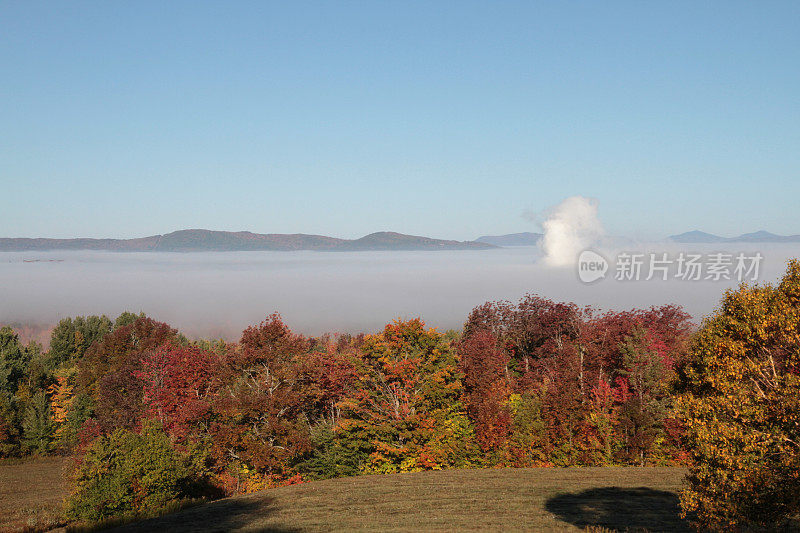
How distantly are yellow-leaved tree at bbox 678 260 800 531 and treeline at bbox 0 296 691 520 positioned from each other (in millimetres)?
Answer: 26926

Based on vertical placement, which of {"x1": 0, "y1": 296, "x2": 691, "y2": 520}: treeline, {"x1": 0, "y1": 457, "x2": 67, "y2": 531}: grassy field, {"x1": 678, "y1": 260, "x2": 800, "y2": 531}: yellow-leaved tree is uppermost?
{"x1": 678, "y1": 260, "x2": 800, "y2": 531}: yellow-leaved tree

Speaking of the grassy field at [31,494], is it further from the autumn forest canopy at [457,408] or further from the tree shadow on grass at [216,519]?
the tree shadow on grass at [216,519]

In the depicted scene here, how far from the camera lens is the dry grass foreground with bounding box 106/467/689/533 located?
2375cm

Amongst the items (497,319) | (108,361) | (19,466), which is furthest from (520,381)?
(19,466)

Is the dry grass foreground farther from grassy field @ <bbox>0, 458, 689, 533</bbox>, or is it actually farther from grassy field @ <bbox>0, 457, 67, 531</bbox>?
grassy field @ <bbox>0, 457, 67, 531</bbox>

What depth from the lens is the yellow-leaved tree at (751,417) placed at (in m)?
14.5

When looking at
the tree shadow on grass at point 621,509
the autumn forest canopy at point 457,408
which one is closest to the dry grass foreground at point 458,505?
the tree shadow on grass at point 621,509

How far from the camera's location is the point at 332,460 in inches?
1991

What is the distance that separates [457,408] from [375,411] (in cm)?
974

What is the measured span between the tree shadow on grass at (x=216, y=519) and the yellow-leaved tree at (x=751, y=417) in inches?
659

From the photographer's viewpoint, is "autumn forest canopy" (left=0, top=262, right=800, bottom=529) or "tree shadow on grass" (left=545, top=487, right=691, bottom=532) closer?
"autumn forest canopy" (left=0, top=262, right=800, bottom=529)

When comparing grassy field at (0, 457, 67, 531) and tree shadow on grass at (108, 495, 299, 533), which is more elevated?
tree shadow on grass at (108, 495, 299, 533)

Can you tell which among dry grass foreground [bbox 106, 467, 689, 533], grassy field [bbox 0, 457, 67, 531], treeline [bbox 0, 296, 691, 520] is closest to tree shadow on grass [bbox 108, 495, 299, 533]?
dry grass foreground [bbox 106, 467, 689, 533]

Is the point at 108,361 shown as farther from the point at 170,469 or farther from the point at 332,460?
the point at 170,469
